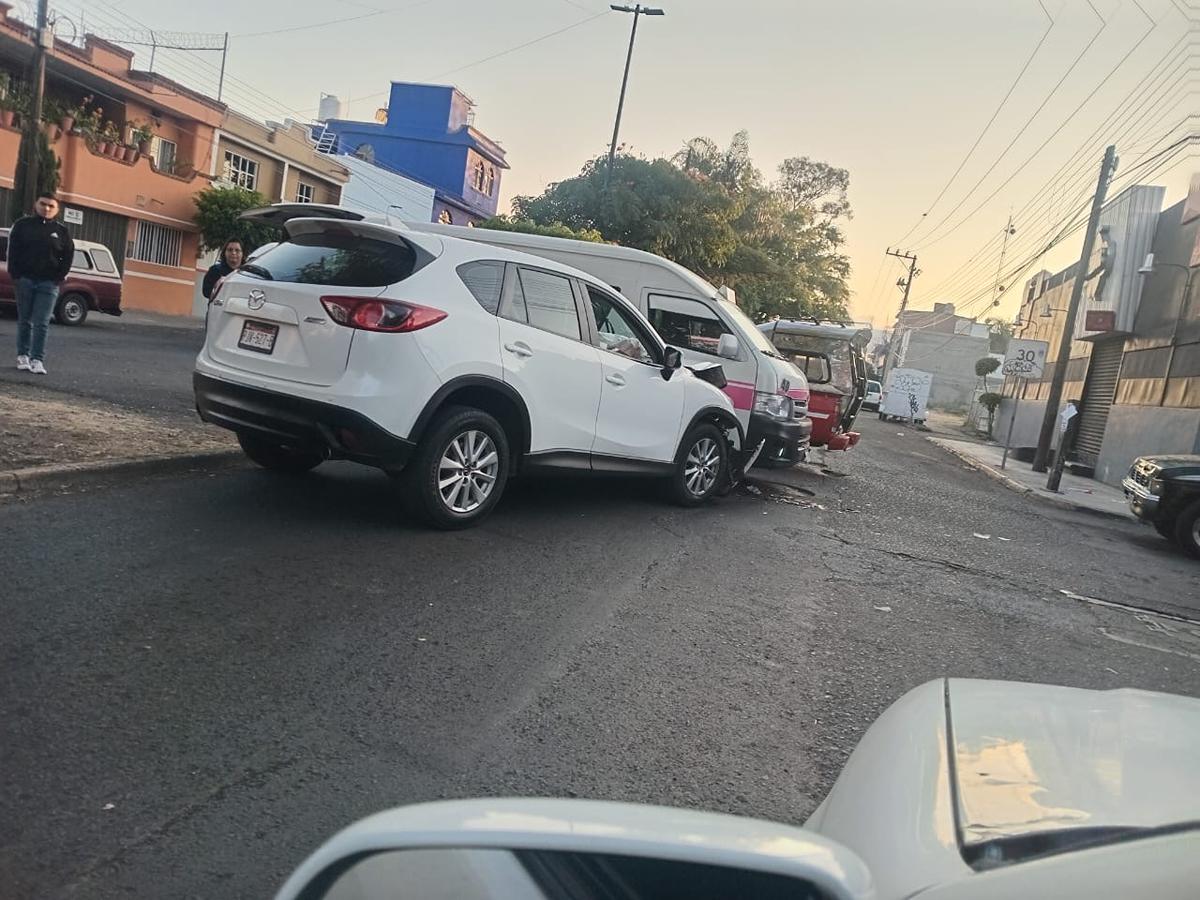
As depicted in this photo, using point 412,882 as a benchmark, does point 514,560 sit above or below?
below

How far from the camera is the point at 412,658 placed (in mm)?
4289

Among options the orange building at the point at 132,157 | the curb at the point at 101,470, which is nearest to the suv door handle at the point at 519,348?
the curb at the point at 101,470

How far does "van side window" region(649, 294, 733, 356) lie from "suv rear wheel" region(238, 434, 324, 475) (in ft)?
14.9

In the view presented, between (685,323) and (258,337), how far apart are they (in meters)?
5.71

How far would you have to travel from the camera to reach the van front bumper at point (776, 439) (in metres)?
10.2

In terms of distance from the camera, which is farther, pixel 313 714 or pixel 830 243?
pixel 830 243

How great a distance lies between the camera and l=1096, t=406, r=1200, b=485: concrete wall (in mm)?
18906

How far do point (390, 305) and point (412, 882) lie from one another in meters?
4.95

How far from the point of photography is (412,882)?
1.22 m

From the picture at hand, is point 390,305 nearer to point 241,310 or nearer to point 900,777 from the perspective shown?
point 241,310

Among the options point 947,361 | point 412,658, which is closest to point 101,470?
point 412,658

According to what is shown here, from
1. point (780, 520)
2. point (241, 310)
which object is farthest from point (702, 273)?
point (241, 310)

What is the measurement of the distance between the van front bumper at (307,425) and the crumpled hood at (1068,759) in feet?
14.3

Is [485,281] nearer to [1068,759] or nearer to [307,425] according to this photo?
[307,425]
